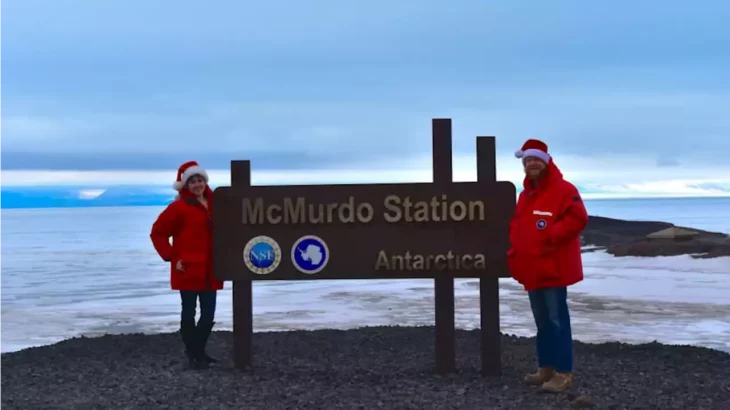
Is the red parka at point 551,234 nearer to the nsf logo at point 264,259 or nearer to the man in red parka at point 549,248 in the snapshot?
the man in red parka at point 549,248

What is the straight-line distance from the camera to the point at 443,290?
25.3ft

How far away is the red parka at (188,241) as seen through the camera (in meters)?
7.60

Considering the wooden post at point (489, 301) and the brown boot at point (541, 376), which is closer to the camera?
the brown boot at point (541, 376)

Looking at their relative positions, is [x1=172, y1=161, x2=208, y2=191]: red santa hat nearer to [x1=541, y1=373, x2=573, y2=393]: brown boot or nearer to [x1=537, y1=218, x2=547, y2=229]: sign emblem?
[x1=537, y1=218, x2=547, y2=229]: sign emblem

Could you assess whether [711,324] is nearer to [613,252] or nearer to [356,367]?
[356,367]

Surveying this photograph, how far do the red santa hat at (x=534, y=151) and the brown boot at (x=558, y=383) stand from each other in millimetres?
1597

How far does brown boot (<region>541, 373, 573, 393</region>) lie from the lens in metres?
6.78

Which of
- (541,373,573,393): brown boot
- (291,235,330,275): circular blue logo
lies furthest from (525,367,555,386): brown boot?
(291,235,330,275): circular blue logo

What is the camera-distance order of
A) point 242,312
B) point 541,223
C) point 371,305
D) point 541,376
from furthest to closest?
point 371,305, point 242,312, point 541,376, point 541,223

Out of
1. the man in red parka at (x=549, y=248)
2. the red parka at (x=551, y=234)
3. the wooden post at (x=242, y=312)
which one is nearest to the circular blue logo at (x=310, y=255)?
the wooden post at (x=242, y=312)

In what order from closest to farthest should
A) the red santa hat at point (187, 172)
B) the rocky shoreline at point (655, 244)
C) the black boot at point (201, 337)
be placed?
the red santa hat at point (187, 172) < the black boot at point (201, 337) < the rocky shoreline at point (655, 244)

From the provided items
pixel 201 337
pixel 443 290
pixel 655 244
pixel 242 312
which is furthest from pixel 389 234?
pixel 655 244

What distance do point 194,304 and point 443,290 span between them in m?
2.08

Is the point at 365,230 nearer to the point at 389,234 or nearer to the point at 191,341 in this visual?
the point at 389,234
